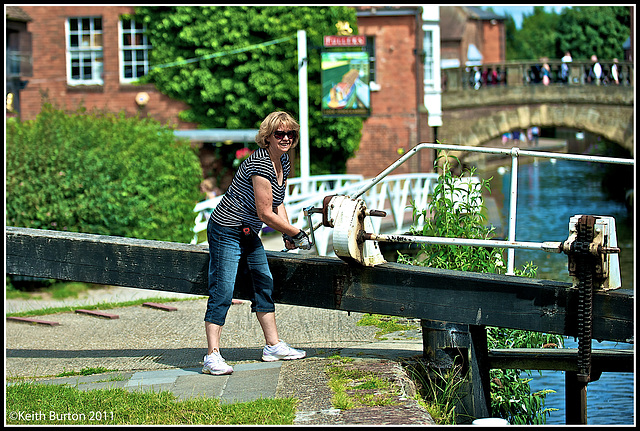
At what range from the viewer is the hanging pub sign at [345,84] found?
62.0 feet

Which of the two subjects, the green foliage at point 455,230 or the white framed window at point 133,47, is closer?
the green foliage at point 455,230

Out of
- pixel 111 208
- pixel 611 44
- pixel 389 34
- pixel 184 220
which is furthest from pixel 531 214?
pixel 611 44

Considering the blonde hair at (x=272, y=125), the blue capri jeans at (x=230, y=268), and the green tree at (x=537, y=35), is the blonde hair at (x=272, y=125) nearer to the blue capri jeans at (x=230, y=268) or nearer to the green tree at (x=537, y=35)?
the blue capri jeans at (x=230, y=268)

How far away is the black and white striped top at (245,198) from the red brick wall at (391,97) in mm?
18951

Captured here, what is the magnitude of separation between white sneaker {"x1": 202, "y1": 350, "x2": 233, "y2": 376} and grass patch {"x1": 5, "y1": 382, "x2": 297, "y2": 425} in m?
0.51

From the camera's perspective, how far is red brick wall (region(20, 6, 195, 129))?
77.7ft

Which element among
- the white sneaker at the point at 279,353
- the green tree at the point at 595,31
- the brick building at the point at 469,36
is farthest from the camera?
the brick building at the point at 469,36

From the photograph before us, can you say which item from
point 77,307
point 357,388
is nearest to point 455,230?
point 357,388

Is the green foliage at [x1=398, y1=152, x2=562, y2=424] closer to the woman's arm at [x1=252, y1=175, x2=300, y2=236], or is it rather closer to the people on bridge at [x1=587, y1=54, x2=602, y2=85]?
the woman's arm at [x1=252, y1=175, x2=300, y2=236]

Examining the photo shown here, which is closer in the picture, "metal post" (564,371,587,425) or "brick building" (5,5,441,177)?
"metal post" (564,371,587,425)

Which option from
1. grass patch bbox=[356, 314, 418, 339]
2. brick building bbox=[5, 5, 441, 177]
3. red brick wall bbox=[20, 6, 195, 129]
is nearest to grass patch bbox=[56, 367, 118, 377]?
grass patch bbox=[356, 314, 418, 339]

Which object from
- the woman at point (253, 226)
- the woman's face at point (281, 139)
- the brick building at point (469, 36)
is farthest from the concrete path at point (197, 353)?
the brick building at point (469, 36)

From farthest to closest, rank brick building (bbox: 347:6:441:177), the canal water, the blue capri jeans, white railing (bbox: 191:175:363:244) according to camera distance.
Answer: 1. brick building (bbox: 347:6:441:177)
2. white railing (bbox: 191:175:363:244)
3. the canal water
4. the blue capri jeans

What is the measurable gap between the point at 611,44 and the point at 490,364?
64.2 meters
